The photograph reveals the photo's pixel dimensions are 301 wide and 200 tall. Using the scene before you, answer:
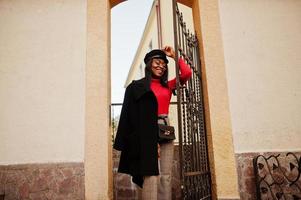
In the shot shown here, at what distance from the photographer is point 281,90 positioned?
12.1 feet

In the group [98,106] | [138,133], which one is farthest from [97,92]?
[138,133]

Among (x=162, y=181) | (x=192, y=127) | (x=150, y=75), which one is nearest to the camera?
(x=162, y=181)

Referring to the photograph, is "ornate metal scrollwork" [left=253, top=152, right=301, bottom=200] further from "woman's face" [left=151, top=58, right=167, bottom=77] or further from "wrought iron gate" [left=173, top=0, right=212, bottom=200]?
"woman's face" [left=151, top=58, right=167, bottom=77]

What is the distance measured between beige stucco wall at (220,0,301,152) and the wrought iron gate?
0.46m

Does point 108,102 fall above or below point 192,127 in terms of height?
above

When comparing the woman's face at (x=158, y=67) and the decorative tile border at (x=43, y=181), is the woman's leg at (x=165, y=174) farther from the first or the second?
the decorative tile border at (x=43, y=181)

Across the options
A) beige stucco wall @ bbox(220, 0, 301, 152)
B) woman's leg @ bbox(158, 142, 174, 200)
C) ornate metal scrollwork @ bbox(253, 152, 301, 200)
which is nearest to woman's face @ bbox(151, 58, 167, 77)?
woman's leg @ bbox(158, 142, 174, 200)

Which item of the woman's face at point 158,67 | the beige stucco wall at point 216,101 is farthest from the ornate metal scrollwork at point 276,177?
the woman's face at point 158,67

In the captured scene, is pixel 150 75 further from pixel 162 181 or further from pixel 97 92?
pixel 162 181

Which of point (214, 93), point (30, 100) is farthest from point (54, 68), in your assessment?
point (214, 93)

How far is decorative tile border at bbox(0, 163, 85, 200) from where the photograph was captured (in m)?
3.33

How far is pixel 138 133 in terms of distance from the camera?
2.76m

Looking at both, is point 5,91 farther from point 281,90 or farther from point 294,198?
point 294,198

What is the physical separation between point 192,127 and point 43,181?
6.86ft
